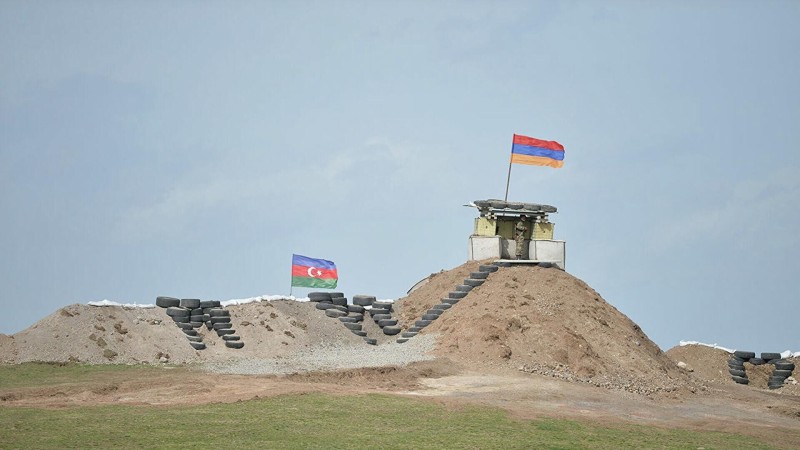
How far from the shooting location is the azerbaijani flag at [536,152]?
51719 mm

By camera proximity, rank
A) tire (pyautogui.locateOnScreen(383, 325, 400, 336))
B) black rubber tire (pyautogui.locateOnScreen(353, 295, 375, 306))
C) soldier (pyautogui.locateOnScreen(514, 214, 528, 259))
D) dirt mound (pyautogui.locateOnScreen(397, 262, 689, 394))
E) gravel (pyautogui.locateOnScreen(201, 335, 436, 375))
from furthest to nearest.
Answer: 1. soldier (pyautogui.locateOnScreen(514, 214, 528, 259))
2. black rubber tire (pyautogui.locateOnScreen(353, 295, 375, 306))
3. tire (pyautogui.locateOnScreen(383, 325, 400, 336))
4. dirt mound (pyautogui.locateOnScreen(397, 262, 689, 394))
5. gravel (pyautogui.locateOnScreen(201, 335, 436, 375))

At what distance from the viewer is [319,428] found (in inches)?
1061

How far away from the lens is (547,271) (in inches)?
1864

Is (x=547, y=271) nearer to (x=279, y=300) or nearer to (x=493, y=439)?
(x=279, y=300)

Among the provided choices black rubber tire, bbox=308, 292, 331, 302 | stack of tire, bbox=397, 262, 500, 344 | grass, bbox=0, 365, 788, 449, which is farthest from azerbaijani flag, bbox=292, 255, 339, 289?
grass, bbox=0, 365, 788, 449

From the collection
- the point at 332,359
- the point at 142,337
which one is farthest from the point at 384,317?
the point at 142,337

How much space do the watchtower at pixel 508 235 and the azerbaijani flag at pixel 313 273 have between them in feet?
24.0

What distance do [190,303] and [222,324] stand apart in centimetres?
172

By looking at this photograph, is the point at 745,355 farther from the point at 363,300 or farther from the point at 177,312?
the point at 177,312

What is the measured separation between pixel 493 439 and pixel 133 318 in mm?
22267

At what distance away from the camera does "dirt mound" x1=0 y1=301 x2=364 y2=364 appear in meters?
40.8

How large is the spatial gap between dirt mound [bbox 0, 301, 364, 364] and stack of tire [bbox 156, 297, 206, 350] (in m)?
0.26

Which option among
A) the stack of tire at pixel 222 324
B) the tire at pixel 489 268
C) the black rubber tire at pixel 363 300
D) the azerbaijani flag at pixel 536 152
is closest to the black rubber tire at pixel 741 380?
the azerbaijani flag at pixel 536 152

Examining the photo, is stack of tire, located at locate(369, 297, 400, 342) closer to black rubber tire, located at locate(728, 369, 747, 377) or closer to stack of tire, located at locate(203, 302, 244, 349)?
stack of tire, located at locate(203, 302, 244, 349)
